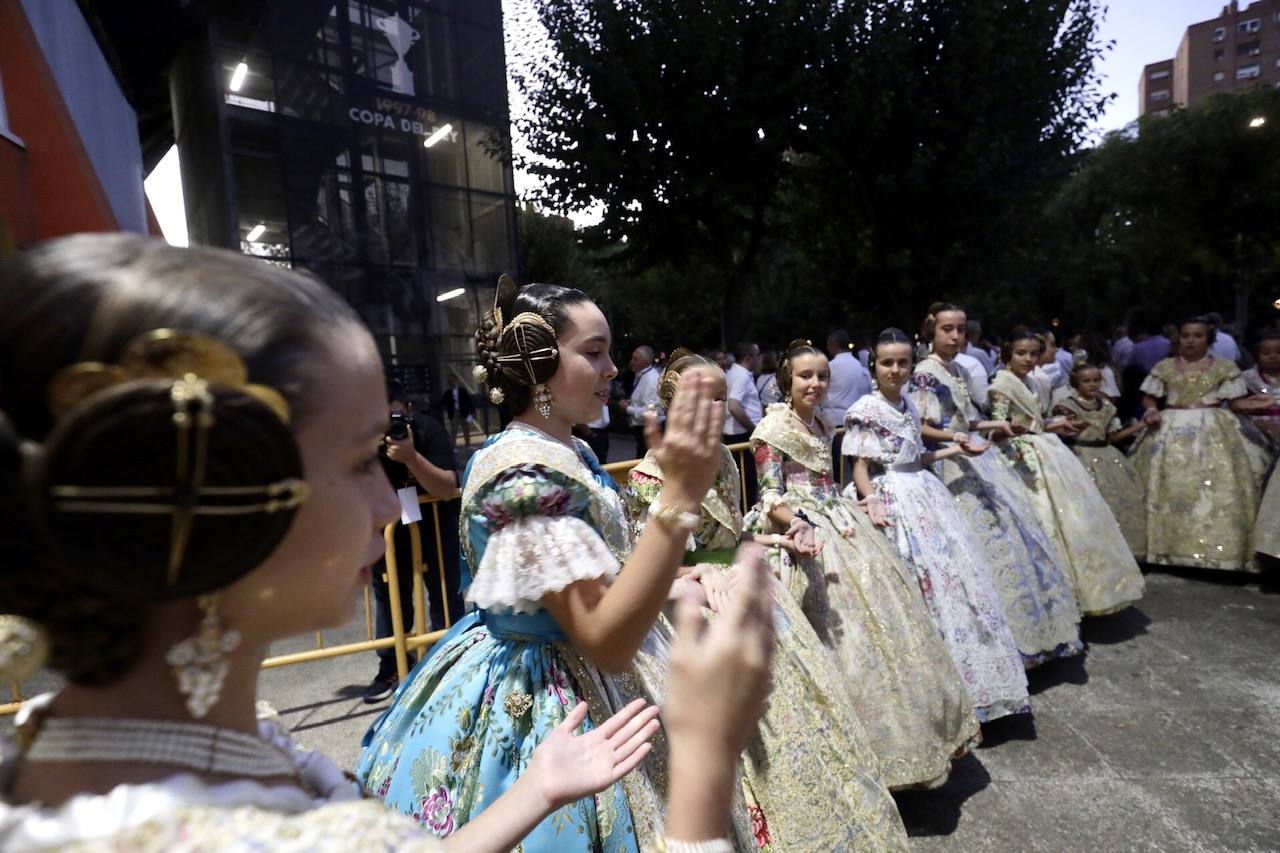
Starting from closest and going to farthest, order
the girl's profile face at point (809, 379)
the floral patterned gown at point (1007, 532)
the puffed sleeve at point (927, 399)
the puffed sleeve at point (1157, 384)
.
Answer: the girl's profile face at point (809, 379) → the floral patterned gown at point (1007, 532) → the puffed sleeve at point (927, 399) → the puffed sleeve at point (1157, 384)

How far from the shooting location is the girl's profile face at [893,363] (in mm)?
4156

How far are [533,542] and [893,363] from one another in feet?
10.2

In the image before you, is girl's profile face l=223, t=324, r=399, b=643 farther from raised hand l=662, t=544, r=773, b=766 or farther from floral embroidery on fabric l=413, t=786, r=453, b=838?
floral embroidery on fabric l=413, t=786, r=453, b=838

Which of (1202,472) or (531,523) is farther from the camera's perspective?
(1202,472)

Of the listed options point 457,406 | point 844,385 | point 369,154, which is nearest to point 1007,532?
point 844,385

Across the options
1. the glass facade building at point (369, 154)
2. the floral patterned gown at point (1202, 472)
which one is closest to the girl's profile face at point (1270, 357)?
the floral patterned gown at point (1202, 472)

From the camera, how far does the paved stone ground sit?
9.84 feet

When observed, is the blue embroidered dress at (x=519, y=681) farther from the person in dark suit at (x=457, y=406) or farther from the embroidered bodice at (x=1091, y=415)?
the person in dark suit at (x=457, y=406)

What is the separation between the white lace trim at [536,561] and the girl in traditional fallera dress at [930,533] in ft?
8.94

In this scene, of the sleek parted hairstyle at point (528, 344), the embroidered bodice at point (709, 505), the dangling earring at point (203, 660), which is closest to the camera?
the dangling earring at point (203, 660)

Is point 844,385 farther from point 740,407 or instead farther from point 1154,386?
point 1154,386

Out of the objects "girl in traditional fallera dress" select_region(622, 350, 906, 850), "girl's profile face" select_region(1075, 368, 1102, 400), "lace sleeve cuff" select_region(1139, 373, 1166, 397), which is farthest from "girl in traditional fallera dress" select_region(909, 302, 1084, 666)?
"lace sleeve cuff" select_region(1139, 373, 1166, 397)

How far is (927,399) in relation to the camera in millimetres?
4777

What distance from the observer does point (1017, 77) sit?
11156mm
